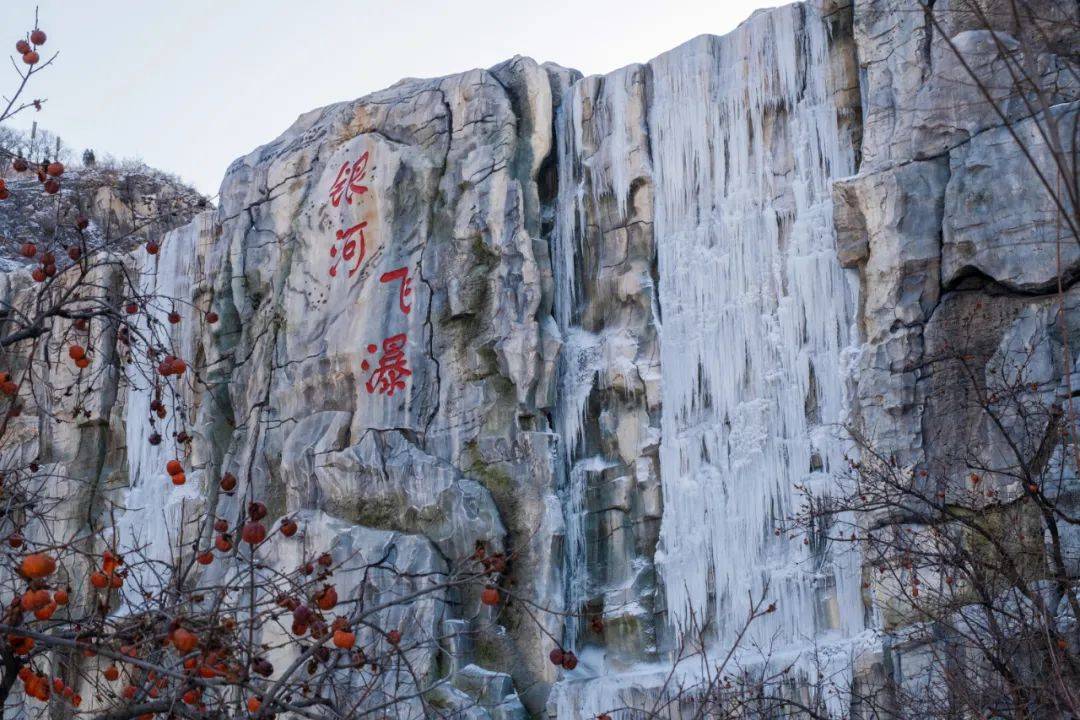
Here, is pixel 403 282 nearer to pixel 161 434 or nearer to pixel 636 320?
pixel 636 320

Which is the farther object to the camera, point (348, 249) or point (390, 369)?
point (348, 249)

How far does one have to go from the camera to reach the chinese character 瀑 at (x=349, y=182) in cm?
1102

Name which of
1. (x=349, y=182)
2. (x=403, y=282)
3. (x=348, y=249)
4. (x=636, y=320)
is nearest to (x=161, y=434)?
(x=348, y=249)

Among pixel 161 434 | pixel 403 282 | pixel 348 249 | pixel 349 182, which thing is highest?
pixel 349 182

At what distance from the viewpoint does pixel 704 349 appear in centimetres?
948

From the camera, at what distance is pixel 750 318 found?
9297mm

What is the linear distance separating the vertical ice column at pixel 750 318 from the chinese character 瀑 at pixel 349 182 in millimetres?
2397

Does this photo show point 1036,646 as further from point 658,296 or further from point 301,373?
point 301,373

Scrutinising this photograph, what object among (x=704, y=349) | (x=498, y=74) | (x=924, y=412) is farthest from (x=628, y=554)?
(x=498, y=74)

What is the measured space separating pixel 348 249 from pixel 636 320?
2.56 metres

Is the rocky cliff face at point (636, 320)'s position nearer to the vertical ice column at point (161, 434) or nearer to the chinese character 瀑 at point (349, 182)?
the chinese character 瀑 at point (349, 182)

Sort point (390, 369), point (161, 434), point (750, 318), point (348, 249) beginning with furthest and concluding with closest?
point (161, 434) → point (348, 249) → point (390, 369) → point (750, 318)

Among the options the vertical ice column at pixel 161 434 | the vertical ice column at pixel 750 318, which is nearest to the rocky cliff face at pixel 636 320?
the vertical ice column at pixel 750 318

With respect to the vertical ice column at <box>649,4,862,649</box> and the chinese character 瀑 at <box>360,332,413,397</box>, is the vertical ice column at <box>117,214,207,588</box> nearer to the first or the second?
the chinese character 瀑 at <box>360,332,413,397</box>
